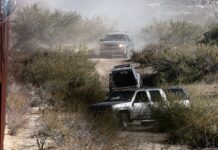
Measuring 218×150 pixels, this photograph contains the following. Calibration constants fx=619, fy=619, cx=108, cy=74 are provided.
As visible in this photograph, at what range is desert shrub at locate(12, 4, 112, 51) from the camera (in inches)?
2280

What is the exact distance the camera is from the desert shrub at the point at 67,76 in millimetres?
29781

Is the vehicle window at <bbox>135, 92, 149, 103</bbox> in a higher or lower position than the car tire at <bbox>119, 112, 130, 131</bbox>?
higher

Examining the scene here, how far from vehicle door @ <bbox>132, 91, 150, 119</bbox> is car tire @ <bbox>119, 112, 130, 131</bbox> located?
33 centimetres

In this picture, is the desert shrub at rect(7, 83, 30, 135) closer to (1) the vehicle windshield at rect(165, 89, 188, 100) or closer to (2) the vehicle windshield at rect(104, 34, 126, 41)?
(1) the vehicle windshield at rect(165, 89, 188, 100)

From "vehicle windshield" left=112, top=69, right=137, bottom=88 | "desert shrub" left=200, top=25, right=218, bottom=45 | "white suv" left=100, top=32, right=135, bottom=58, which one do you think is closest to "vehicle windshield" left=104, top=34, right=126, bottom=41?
"white suv" left=100, top=32, right=135, bottom=58

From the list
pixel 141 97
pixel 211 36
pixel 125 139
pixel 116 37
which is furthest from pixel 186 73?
pixel 125 139

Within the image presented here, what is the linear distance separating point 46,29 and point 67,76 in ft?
88.8

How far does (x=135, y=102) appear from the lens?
24.7m

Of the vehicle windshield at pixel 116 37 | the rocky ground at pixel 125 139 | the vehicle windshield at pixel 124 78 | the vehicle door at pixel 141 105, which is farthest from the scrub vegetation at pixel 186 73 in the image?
the vehicle windshield at pixel 124 78

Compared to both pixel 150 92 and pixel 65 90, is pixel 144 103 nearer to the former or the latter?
pixel 150 92

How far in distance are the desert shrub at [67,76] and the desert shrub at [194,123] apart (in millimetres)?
7083

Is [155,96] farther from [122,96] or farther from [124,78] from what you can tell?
[124,78]

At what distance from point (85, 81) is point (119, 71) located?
6.54 feet

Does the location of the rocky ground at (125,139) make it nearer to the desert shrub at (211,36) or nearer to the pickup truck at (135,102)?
the pickup truck at (135,102)
